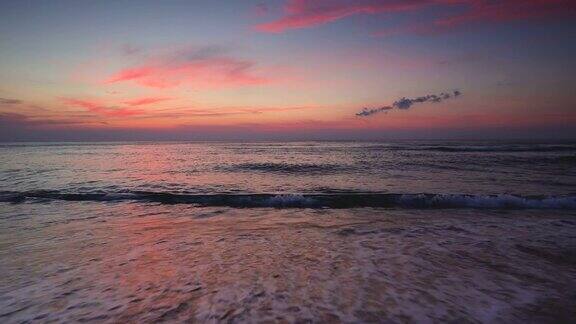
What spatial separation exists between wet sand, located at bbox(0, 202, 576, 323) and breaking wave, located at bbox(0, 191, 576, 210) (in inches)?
96.1

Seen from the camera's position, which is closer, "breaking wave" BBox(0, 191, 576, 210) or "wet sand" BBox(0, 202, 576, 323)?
"wet sand" BBox(0, 202, 576, 323)

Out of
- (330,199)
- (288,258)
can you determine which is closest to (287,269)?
(288,258)

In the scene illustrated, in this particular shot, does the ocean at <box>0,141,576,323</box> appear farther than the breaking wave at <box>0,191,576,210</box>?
No

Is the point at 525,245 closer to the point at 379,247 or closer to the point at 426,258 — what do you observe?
the point at 426,258

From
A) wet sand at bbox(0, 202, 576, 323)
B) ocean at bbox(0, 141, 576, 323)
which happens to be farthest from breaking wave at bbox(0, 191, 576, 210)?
wet sand at bbox(0, 202, 576, 323)

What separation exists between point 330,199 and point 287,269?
7918mm

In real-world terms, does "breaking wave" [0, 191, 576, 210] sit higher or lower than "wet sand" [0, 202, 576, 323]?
lower

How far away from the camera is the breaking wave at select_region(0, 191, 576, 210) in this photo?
12602 millimetres

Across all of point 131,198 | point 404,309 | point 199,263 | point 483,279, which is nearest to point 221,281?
point 199,263

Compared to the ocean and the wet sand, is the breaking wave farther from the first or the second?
the wet sand

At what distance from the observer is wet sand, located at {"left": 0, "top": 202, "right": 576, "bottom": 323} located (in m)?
4.31

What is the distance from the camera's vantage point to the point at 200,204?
42.4 ft

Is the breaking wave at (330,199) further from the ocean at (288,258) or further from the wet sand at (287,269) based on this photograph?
the wet sand at (287,269)

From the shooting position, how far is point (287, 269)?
5.88 m
